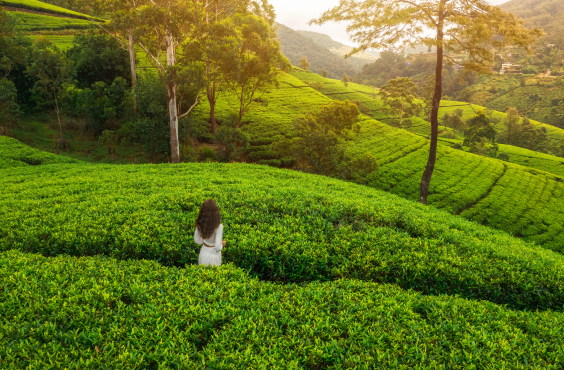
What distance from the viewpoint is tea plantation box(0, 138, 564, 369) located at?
11.3ft

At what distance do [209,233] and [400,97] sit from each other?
6223 cm

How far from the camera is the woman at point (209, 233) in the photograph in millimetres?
5031

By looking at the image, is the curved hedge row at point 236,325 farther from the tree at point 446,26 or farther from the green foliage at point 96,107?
the green foliage at point 96,107

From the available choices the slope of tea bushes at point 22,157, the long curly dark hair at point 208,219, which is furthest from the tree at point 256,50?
the long curly dark hair at point 208,219

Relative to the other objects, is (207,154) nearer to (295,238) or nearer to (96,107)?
(96,107)

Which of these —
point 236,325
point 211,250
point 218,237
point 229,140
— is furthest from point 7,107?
point 236,325

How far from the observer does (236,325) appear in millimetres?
3746

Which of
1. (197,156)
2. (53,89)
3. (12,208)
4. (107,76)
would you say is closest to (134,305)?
(12,208)

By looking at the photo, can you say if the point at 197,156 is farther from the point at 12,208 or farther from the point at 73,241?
the point at 73,241

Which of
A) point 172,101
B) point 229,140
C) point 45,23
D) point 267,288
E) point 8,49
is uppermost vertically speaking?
point 45,23

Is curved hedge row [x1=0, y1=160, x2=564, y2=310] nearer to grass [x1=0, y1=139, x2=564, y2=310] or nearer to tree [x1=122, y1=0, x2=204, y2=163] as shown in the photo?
grass [x1=0, y1=139, x2=564, y2=310]

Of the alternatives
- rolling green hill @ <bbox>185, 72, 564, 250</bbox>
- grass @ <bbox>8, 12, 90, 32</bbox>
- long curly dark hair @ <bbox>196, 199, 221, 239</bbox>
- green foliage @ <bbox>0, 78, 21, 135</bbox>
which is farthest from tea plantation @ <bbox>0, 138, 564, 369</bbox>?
grass @ <bbox>8, 12, 90, 32</bbox>

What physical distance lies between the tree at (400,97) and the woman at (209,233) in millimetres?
60113

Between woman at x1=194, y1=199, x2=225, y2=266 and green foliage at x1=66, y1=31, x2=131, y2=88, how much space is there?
1259 inches
